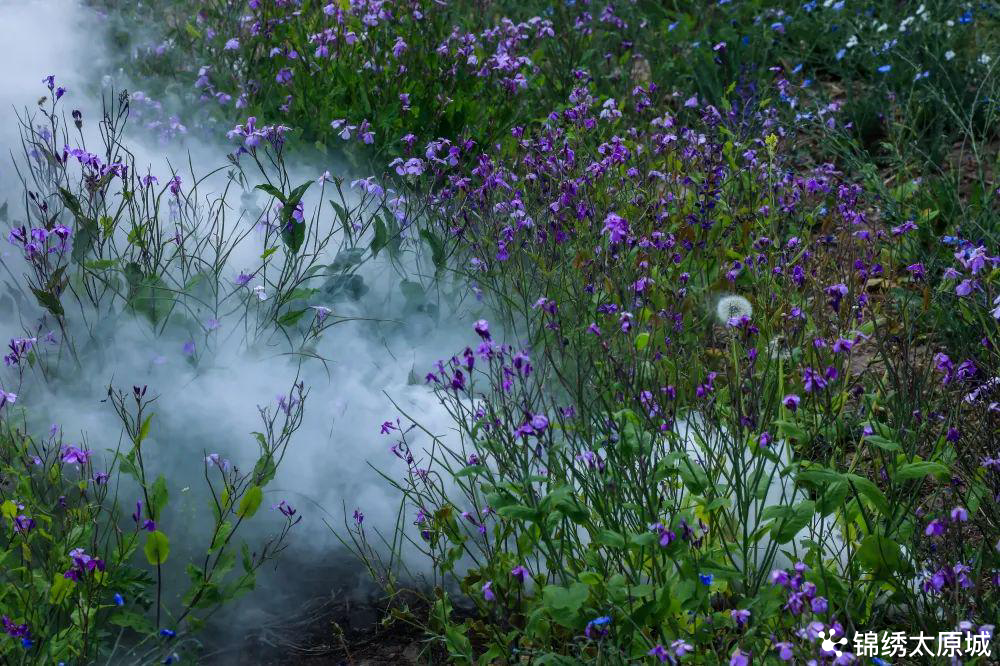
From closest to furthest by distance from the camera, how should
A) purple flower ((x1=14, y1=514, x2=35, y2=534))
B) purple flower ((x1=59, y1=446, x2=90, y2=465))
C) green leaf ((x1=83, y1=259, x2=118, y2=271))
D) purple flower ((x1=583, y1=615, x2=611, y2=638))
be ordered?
purple flower ((x1=583, y1=615, x2=611, y2=638)) → purple flower ((x1=14, y1=514, x2=35, y2=534)) → purple flower ((x1=59, y1=446, x2=90, y2=465)) → green leaf ((x1=83, y1=259, x2=118, y2=271))

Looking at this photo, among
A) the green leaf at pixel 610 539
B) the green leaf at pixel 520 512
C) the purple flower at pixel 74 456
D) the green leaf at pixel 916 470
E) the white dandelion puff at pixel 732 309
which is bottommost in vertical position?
the green leaf at pixel 610 539

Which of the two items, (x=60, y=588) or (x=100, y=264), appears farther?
(x=100, y=264)

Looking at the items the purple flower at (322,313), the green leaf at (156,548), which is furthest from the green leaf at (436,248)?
the green leaf at (156,548)

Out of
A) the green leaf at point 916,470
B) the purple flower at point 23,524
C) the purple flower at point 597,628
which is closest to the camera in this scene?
the purple flower at point 597,628

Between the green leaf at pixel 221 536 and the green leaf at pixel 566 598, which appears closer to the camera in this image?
the green leaf at pixel 566 598

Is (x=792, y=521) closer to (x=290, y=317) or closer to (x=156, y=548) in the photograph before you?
(x=156, y=548)

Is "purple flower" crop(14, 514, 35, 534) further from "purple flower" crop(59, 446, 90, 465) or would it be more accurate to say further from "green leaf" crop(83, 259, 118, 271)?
"green leaf" crop(83, 259, 118, 271)

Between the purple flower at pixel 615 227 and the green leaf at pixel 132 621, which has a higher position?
the purple flower at pixel 615 227

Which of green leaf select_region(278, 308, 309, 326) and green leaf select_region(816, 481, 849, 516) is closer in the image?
green leaf select_region(816, 481, 849, 516)

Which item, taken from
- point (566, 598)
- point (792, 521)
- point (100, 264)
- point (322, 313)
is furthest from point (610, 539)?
point (100, 264)

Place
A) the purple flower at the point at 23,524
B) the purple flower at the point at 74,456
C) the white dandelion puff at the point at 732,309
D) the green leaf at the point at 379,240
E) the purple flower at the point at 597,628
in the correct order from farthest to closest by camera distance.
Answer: the green leaf at the point at 379,240
the white dandelion puff at the point at 732,309
the purple flower at the point at 74,456
the purple flower at the point at 23,524
the purple flower at the point at 597,628

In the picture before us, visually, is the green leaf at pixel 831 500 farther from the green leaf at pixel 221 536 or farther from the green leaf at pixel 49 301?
the green leaf at pixel 49 301

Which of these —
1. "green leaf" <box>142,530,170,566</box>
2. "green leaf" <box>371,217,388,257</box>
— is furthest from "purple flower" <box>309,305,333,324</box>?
"green leaf" <box>142,530,170,566</box>

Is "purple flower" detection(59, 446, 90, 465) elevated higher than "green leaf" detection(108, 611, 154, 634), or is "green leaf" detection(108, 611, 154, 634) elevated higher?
"purple flower" detection(59, 446, 90, 465)
